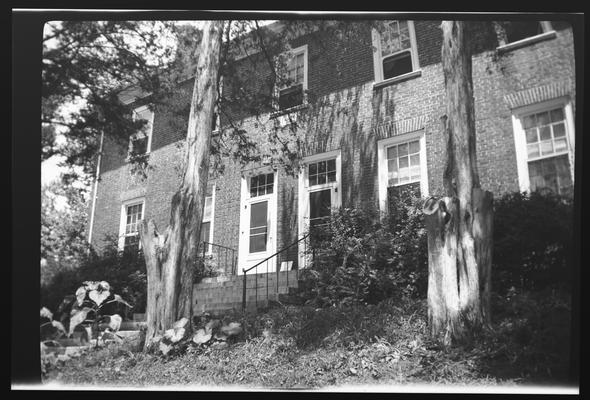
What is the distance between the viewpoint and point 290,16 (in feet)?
14.0

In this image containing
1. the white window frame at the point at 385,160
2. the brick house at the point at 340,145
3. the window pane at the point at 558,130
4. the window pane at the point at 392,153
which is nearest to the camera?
the window pane at the point at 558,130

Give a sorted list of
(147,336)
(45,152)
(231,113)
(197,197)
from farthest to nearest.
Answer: (231,113) < (197,197) < (147,336) < (45,152)

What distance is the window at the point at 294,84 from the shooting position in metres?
5.27

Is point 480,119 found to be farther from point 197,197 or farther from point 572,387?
point 197,197

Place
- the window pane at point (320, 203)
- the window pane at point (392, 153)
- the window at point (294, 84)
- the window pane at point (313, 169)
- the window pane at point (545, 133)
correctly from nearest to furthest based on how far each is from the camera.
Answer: the window pane at point (545, 133), the window pane at point (320, 203), the window pane at point (392, 153), the window pane at point (313, 169), the window at point (294, 84)

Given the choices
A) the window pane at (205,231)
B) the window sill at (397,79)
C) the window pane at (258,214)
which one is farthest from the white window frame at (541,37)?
the window pane at (205,231)

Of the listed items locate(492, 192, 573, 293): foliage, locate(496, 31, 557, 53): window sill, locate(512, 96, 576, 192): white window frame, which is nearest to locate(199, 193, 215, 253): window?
locate(492, 192, 573, 293): foliage

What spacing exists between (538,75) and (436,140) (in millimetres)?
1099

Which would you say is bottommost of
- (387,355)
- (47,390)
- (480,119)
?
(47,390)

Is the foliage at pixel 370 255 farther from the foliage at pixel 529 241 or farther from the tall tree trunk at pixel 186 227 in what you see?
the tall tree trunk at pixel 186 227

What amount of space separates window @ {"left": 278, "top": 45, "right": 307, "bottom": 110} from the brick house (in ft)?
0.04

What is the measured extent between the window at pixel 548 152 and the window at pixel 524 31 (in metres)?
0.65

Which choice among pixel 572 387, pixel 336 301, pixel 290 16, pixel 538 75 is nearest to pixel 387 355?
pixel 336 301

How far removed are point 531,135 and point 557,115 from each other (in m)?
0.31
